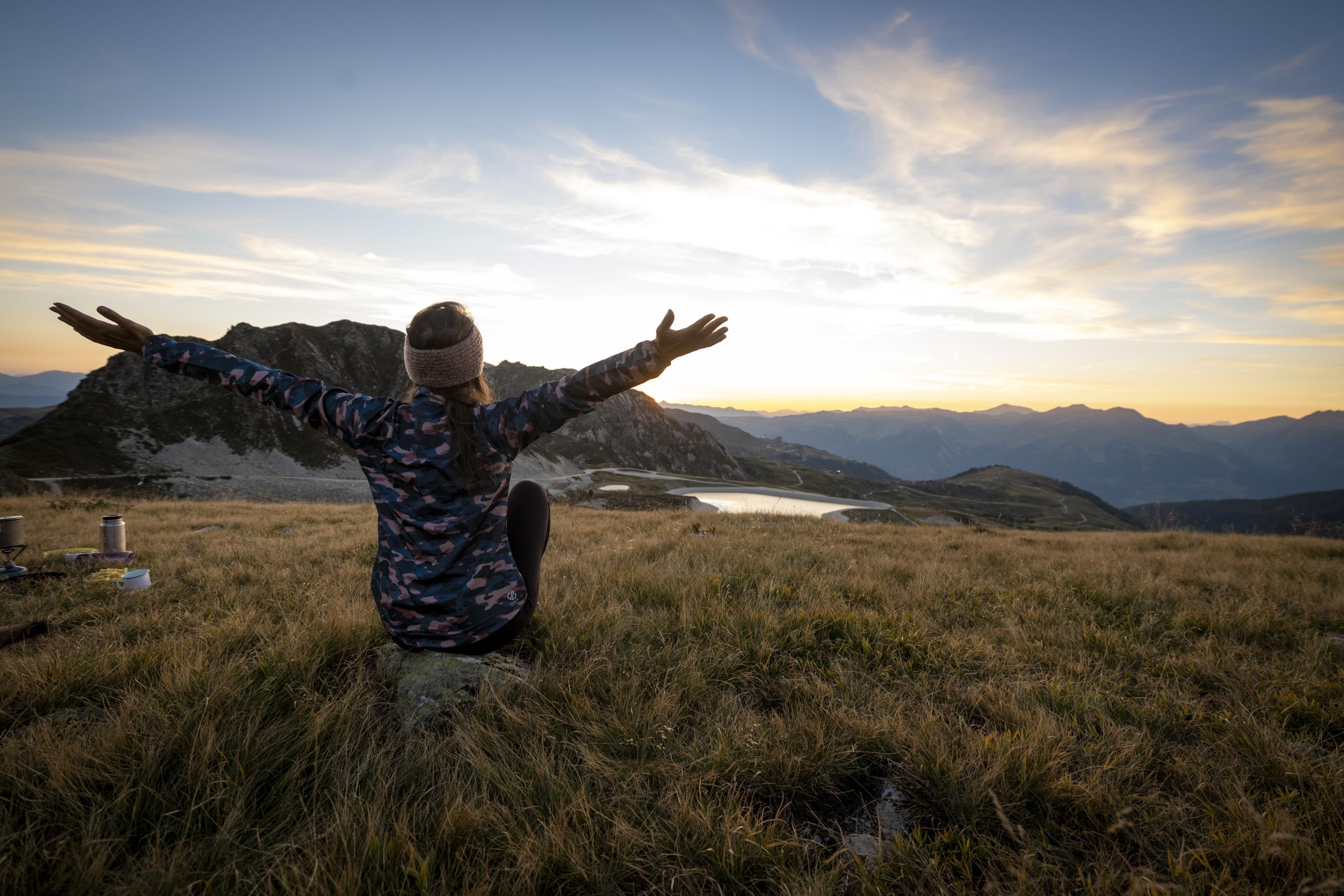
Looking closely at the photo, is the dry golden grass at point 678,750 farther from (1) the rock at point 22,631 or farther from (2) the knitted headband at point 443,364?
(2) the knitted headband at point 443,364

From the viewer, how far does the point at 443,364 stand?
3.19 meters

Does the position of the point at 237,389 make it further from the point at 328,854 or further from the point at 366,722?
the point at 328,854

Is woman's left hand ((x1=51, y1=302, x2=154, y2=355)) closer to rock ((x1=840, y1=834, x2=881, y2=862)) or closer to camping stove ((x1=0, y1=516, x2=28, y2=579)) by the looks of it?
camping stove ((x1=0, y1=516, x2=28, y2=579))

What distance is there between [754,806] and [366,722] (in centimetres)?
210

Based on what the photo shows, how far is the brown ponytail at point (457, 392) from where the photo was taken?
301 cm

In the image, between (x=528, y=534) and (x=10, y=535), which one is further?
(x=10, y=535)

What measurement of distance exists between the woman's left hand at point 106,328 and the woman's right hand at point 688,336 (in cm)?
359

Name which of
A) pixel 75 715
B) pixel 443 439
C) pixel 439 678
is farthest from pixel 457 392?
pixel 75 715

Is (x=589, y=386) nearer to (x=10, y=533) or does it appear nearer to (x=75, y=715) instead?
(x=75, y=715)

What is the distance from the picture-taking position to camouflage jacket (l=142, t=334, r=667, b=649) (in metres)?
3.04

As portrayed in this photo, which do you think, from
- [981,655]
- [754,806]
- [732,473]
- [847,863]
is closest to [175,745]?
[754,806]

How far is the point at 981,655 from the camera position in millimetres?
3982

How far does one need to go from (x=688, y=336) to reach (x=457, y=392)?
150cm

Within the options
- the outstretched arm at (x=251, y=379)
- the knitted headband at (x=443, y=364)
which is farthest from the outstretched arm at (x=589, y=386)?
the outstretched arm at (x=251, y=379)
